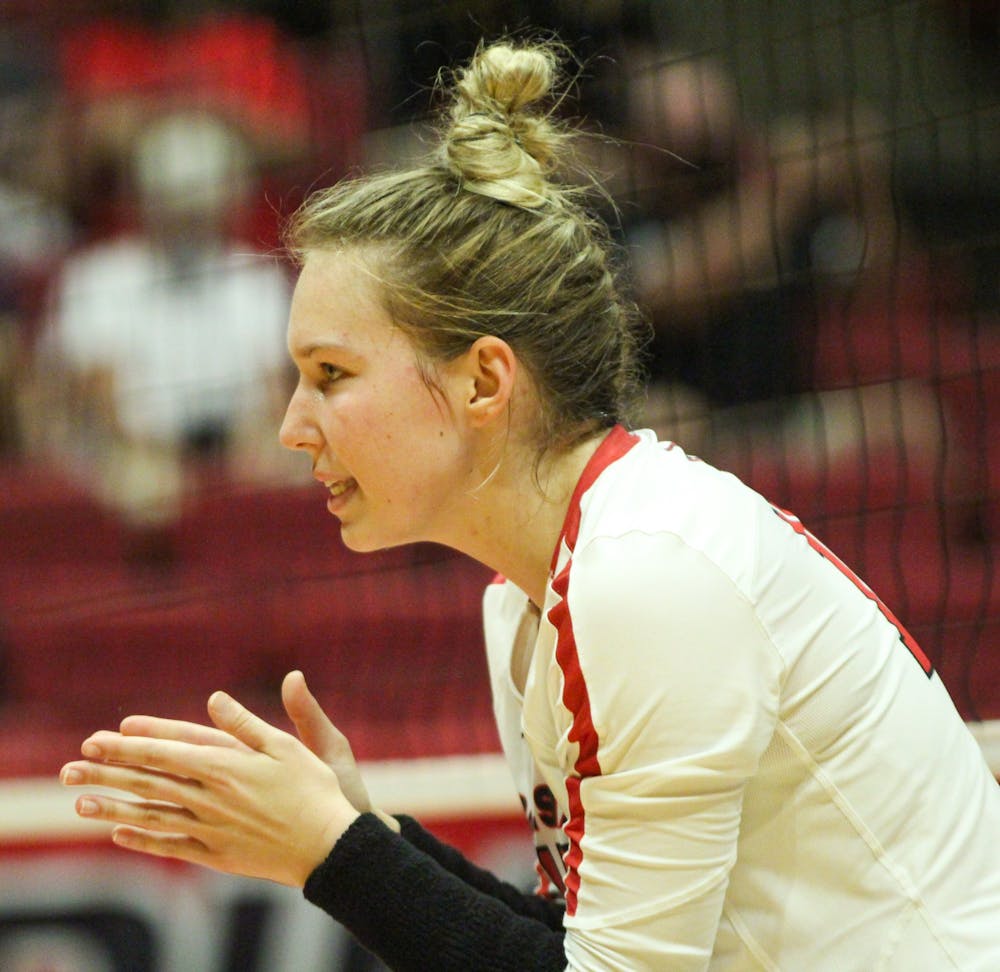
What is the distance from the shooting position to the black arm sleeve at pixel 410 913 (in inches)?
48.8

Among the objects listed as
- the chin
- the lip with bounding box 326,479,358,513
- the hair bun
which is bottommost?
the chin

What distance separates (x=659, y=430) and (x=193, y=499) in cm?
118

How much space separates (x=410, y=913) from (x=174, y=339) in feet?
7.21

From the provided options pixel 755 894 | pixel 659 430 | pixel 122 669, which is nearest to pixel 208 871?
pixel 122 669

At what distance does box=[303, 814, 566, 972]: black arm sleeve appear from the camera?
4.07 feet

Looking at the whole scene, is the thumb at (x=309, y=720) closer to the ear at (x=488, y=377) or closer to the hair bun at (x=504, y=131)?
the ear at (x=488, y=377)

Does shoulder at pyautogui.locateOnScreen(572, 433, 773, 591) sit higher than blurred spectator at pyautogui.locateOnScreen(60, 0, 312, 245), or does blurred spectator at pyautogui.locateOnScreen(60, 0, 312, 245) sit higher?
blurred spectator at pyautogui.locateOnScreen(60, 0, 312, 245)

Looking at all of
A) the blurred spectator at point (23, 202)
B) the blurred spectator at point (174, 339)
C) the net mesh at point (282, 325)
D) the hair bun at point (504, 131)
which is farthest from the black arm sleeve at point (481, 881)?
the blurred spectator at point (23, 202)

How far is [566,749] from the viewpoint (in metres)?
1.21

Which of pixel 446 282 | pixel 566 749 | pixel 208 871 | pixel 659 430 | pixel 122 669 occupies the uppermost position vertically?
pixel 446 282

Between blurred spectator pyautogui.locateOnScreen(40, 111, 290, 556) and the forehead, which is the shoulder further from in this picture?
blurred spectator pyautogui.locateOnScreen(40, 111, 290, 556)

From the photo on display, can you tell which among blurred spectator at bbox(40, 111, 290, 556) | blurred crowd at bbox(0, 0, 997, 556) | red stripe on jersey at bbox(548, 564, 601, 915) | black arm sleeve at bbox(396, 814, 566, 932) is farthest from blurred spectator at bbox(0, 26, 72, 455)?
red stripe on jersey at bbox(548, 564, 601, 915)

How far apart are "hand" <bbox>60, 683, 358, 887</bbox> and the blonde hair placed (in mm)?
363

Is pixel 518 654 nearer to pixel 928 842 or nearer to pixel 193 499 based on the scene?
pixel 928 842
